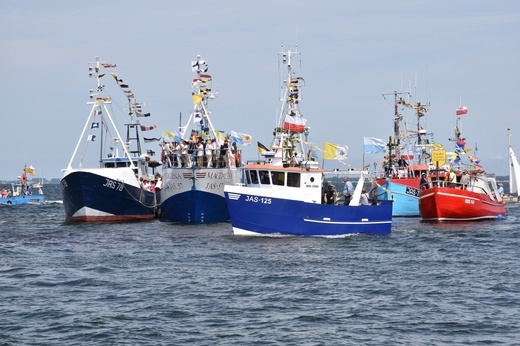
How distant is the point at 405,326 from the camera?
2228cm

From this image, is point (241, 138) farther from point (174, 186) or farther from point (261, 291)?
point (261, 291)

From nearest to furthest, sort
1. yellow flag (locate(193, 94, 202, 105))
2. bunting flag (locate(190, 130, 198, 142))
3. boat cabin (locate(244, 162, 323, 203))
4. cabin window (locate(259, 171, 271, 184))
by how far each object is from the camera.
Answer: boat cabin (locate(244, 162, 323, 203)) → cabin window (locate(259, 171, 271, 184)) → bunting flag (locate(190, 130, 198, 142)) → yellow flag (locate(193, 94, 202, 105))

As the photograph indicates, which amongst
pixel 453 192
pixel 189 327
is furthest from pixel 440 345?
pixel 453 192

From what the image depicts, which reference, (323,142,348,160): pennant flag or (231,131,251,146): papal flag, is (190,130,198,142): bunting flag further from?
(323,142,348,160): pennant flag

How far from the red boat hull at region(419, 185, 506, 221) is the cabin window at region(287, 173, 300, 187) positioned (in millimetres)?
15938

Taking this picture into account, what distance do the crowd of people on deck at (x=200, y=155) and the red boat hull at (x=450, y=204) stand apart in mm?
11300

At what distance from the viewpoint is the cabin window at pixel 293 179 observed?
132 feet

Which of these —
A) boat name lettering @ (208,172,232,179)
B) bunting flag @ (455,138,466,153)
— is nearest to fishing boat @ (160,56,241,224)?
boat name lettering @ (208,172,232,179)

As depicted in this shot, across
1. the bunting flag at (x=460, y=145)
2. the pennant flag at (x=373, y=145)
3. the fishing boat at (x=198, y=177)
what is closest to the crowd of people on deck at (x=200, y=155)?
the fishing boat at (x=198, y=177)

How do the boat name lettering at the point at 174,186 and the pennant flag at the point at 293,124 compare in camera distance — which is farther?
the boat name lettering at the point at 174,186

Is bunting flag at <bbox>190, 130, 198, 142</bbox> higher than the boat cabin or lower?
higher

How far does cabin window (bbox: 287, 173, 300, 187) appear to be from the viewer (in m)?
40.2

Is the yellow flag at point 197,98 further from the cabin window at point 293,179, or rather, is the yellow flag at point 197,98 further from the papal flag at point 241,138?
the cabin window at point 293,179

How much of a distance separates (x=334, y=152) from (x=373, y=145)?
1734cm
